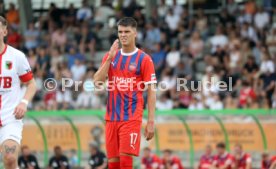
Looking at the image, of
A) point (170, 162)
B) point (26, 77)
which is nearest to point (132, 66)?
point (26, 77)

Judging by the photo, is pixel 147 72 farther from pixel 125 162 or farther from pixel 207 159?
pixel 207 159

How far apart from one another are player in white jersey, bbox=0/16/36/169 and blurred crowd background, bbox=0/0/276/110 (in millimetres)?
12092

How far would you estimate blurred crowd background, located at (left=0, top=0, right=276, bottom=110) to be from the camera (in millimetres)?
24328

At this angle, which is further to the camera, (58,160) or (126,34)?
(58,160)

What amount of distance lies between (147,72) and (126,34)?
0.58 m

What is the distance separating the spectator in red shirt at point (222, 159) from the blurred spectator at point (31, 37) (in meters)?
10.8

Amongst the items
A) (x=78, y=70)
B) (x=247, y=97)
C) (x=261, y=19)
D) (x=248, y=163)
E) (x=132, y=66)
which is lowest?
(x=248, y=163)

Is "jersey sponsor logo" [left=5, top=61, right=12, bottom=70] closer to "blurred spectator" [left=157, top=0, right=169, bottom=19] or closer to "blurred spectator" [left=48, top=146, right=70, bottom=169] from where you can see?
"blurred spectator" [left=48, top=146, right=70, bottom=169]

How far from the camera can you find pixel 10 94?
12023 mm

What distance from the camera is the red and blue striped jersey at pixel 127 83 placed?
1253 cm

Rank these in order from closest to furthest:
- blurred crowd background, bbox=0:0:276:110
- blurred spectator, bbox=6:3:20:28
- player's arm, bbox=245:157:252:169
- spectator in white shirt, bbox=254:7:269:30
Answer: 1. player's arm, bbox=245:157:252:169
2. blurred crowd background, bbox=0:0:276:110
3. spectator in white shirt, bbox=254:7:269:30
4. blurred spectator, bbox=6:3:20:28

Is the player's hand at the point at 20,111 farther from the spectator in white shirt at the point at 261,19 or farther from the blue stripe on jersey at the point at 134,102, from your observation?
the spectator in white shirt at the point at 261,19

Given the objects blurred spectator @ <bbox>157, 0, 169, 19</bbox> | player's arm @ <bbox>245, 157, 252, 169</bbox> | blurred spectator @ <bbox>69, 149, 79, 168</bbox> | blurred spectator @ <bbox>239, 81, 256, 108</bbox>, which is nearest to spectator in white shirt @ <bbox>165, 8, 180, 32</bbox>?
blurred spectator @ <bbox>157, 0, 169, 19</bbox>

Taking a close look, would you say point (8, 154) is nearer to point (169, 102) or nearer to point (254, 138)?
point (254, 138)
